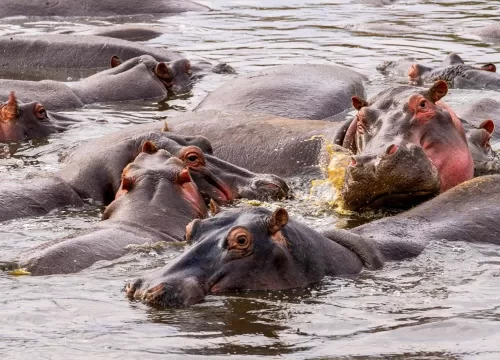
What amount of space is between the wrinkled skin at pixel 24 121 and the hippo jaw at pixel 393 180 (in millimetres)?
3952

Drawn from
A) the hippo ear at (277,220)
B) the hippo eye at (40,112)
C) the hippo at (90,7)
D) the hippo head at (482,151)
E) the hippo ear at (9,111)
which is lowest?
the hippo at (90,7)

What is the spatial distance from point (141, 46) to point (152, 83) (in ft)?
6.07

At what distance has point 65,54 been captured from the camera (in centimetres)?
1513

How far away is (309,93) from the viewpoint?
11.8m

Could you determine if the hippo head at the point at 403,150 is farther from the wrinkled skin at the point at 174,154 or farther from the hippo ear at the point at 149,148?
the hippo ear at the point at 149,148

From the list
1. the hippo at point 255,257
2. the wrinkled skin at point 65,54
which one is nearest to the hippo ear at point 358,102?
the hippo at point 255,257

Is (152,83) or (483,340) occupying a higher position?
(483,340)

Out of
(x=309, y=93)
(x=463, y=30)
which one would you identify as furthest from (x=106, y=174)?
(x=463, y=30)

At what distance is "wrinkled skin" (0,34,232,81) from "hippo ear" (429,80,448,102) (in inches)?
248

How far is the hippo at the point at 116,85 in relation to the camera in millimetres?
12602

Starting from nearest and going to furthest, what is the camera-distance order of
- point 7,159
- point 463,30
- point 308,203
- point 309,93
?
1. point 308,203
2. point 7,159
3. point 309,93
4. point 463,30

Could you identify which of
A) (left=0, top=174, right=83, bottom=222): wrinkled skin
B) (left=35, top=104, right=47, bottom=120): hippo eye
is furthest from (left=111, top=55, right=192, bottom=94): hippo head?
→ (left=0, top=174, right=83, bottom=222): wrinkled skin

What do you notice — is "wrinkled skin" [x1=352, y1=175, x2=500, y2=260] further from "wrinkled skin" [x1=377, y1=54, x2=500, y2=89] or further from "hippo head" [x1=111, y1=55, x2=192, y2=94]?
"hippo head" [x1=111, y1=55, x2=192, y2=94]

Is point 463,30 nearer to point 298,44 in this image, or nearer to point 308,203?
point 298,44
